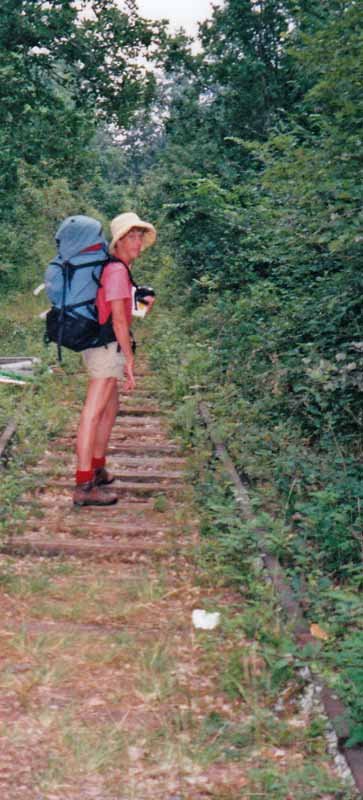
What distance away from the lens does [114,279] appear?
5.70m

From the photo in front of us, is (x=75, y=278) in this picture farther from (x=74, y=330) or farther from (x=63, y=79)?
(x=63, y=79)

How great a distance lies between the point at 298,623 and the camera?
3770 millimetres

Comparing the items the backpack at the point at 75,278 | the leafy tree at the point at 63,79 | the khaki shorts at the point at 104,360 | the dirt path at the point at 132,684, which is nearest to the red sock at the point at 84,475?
the dirt path at the point at 132,684

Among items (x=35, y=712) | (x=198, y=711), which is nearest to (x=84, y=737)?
(x=35, y=712)

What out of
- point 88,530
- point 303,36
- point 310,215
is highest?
point 303,36

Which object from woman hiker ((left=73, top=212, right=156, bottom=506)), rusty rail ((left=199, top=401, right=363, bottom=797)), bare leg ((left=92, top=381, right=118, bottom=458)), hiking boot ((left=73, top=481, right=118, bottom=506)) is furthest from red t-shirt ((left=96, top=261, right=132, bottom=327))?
rusty rail ((left=199, top=401, right=363, bottom=797))

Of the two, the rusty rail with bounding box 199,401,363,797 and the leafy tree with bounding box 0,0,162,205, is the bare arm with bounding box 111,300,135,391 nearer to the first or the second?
the rusty rail with bounding box 199,401,363,797

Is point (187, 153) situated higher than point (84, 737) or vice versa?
point (187, 153)

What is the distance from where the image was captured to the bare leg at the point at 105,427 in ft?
20.5

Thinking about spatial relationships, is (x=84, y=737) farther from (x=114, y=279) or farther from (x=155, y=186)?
(x=155, y=186)

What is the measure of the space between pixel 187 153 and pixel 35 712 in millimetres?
15602

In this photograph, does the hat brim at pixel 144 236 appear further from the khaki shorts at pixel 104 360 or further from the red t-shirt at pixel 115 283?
the khaki shorts at pixel 104 360

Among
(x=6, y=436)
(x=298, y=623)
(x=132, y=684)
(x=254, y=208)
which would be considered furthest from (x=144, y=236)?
(x=254, y=208)

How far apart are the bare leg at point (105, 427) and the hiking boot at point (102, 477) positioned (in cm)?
20
